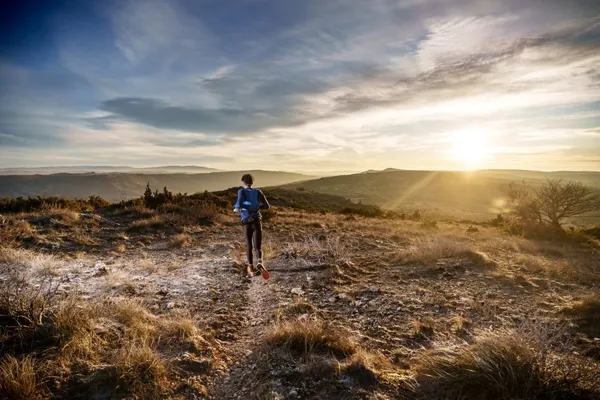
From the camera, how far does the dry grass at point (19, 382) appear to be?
2.94 metres

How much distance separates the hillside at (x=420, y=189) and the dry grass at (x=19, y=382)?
66.0m

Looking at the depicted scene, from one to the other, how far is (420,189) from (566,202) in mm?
74541

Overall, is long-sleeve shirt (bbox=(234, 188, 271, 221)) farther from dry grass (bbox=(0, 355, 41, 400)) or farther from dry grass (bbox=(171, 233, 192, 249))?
dry grass (bbox=(0, 355, 41, 400))

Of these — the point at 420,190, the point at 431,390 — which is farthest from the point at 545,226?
the point at 420,190

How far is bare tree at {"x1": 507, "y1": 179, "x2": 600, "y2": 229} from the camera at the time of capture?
17.8 m

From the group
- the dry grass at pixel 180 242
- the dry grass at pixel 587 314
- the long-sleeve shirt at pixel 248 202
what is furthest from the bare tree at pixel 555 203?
the dry grass at pixel 180 242

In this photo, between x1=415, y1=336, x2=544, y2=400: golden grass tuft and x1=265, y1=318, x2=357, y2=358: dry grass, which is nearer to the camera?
x1=415, y1=336, x2=544, y2=400: golden grass tuft

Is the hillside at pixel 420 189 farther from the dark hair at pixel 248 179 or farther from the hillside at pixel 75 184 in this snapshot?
the dark hair at pixel 248 179

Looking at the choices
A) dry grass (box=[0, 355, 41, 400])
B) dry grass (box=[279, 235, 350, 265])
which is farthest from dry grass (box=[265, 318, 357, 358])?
dry grass (box=[279, 235, 350, 265])

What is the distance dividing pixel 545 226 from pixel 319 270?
16.4 meters

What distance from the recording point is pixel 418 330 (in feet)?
16.0

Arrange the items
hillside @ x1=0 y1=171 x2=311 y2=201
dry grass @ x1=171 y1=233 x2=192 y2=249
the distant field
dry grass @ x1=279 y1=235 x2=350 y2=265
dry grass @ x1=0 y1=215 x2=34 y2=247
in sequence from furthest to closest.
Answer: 1. hillside @ x1=0 y1=171 x2=311 y2=201
2. the distant field
3. dry grass @ x1=171 y1=233 x2=192 y2=249
4. dry grass @ x1=0 y1=215 x2=34 y2=247
5. dry grass @ x1=279 y1=235 x2=350 y2=265

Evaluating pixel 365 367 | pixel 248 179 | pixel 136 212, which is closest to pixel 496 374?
pixel 365 367

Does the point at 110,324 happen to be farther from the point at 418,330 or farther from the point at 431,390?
the point at 418,330
